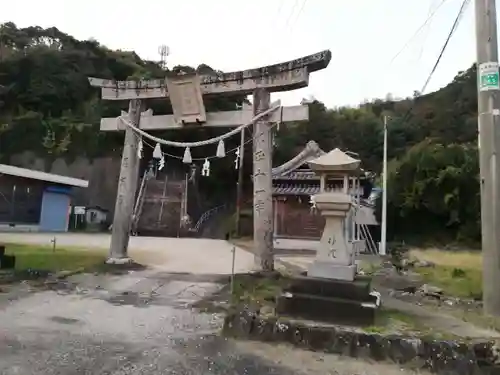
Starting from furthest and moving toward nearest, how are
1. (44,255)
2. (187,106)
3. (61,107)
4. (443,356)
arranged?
(61,107) → (44,255) → (187,106) → (443,356)

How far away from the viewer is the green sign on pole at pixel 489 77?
5812 mm

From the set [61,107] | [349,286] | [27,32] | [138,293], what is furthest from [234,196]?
[349,286]

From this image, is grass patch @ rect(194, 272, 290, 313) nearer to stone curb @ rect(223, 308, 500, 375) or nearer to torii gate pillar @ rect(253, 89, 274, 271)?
torii gate pillar @ rect(253, 89, 274, 271)

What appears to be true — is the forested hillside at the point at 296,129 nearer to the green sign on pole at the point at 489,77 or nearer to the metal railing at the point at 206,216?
the metal railing at the point at 206,216

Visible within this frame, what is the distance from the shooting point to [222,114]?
35.5 feet

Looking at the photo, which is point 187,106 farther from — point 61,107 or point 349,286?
point 61,107

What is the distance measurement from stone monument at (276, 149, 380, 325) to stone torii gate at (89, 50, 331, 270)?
3.41 meters

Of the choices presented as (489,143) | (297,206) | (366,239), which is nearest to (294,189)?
(297,206)

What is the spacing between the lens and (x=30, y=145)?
33.1 meters

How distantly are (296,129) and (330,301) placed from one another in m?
37.8

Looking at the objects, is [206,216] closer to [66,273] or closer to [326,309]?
[66,273]

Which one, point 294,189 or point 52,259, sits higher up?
point 294,189

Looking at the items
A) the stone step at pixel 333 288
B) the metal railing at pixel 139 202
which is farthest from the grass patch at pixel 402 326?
the metal railing at pixel 139 202

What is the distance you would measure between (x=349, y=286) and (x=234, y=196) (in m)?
31.4
